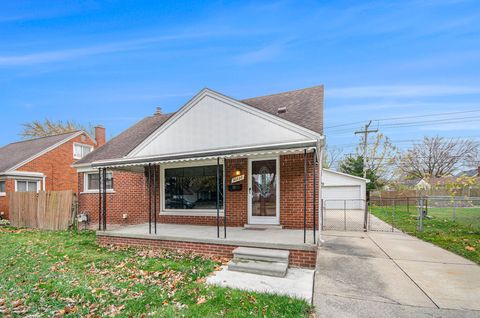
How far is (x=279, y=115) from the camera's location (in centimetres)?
895

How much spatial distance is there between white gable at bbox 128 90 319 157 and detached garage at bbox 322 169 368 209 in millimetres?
13513

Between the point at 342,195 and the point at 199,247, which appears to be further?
the point at 342,195

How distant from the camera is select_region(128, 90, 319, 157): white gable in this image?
25.5ft

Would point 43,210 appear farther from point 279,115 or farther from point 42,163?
point 279,115

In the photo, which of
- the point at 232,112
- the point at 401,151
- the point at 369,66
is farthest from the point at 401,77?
the point at 401,151

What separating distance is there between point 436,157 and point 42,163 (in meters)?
45.6

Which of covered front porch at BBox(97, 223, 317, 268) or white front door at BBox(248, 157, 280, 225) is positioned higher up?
white front door at BBox(248, 157, 280, 225)

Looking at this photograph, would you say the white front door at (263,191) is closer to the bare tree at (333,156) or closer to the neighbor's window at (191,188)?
the neighbor's window at (191,188)

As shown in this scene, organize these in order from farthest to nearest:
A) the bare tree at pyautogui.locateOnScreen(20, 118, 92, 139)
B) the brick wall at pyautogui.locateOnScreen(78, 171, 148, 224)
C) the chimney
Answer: the bare tree at pyautogui.locateOnScreen(20, 118, 92, 139), the chimney, the brick wall at pyautogui.locateOnScreen(78, 171, 148, 224)

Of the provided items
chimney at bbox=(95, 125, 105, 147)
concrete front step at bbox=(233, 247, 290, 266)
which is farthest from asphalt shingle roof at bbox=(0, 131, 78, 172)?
concrete front step at bbox=(233, 247, 290, 266)

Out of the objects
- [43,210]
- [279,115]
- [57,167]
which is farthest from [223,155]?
[57,167]

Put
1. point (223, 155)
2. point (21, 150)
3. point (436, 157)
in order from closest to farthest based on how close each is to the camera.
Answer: point (223, 155) < point (21, 150) < point (436, 157)

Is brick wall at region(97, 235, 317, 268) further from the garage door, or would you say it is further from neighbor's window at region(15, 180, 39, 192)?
the garage door

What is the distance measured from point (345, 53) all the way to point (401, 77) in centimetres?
513
